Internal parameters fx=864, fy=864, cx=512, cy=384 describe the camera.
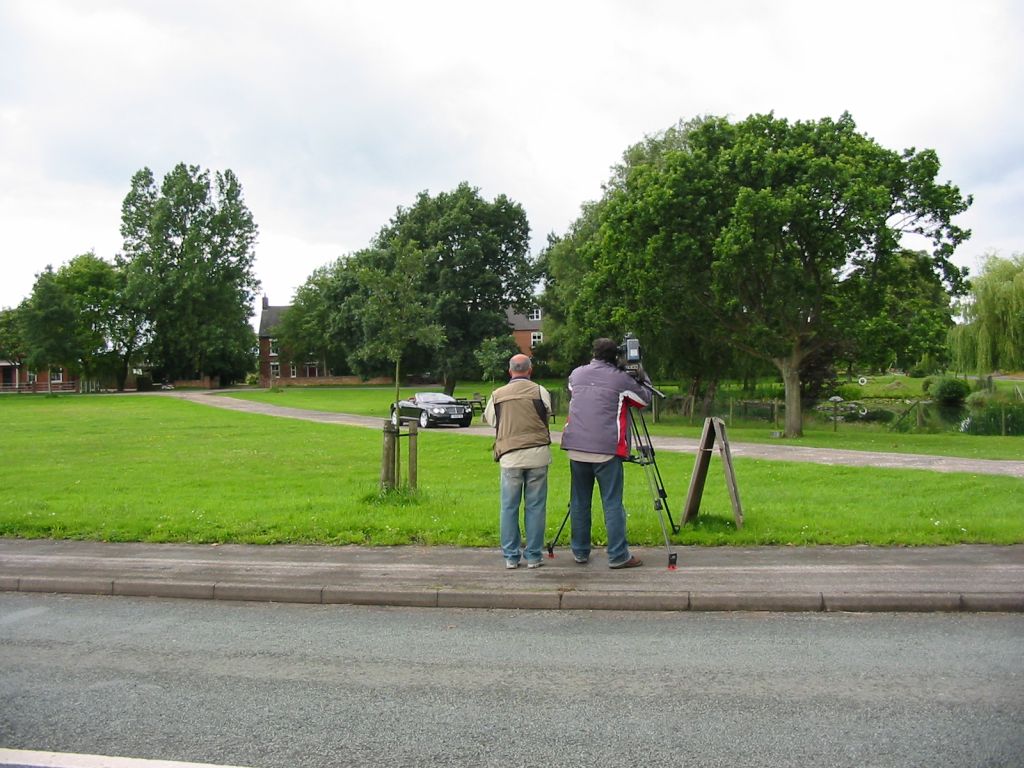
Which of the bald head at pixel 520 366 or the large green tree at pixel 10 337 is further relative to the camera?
the large green tree at pixel 10 337

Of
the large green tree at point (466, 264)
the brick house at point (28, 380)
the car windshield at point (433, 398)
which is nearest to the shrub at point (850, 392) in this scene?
the large green tree at point (466, 264)

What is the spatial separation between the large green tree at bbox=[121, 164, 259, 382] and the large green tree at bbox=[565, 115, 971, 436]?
58908mm

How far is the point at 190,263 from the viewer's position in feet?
256

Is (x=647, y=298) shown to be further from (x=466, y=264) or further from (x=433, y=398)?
(x=466, y=264)

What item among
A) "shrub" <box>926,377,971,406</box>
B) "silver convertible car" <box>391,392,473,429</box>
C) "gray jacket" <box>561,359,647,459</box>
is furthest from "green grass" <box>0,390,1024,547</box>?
"shrub" <box>926,377,971,406</box>

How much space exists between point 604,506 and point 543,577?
0.81 metres

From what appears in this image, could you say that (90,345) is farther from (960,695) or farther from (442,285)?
(960,695)

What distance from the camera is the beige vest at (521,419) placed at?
297 inches

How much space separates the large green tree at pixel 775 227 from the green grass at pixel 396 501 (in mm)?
8735

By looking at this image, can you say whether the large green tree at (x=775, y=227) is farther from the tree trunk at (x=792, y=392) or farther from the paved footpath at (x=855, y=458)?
the paved footpath at (x=855, y=458)

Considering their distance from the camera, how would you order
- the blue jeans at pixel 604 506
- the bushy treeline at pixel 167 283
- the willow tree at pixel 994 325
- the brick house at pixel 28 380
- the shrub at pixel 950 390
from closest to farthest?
the blue jeans at pixel 604 506 → the willow tree at pixel 994 325 → the shrub at pixel 950 390 → the bushy treeline at pixel 167 283 → the brick house at pixel 28 380

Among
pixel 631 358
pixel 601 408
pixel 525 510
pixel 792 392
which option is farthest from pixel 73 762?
pixel 792 392

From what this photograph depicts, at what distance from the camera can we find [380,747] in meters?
3.93

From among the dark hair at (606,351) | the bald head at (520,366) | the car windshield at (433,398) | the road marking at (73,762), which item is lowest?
the road marking at (73,762)
